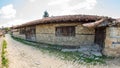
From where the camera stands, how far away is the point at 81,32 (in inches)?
494

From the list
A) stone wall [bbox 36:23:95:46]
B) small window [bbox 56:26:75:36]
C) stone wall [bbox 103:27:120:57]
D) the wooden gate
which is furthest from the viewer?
the wooden gate

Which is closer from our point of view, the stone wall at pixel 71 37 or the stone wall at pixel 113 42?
the stone wall at pixel 113 42

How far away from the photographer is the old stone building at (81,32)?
920 centimetres

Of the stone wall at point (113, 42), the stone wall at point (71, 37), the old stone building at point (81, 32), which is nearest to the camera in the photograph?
the stone wall at point (113, 42)

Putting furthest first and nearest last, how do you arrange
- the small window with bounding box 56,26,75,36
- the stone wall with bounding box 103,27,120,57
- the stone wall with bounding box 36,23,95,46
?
the small window with bounding box 56,26,75,36, the stone wall with bounding box 36,23,95,46, the stone wall with bounding box 103,27,120,57

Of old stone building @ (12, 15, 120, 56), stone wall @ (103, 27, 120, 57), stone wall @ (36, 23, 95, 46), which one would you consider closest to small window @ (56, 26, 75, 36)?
old stone building @ (12, 15, 120, 56)

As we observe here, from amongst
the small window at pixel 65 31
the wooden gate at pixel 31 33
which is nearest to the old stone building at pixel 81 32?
the small window at pixel 65 31

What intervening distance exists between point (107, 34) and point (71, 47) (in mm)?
3878

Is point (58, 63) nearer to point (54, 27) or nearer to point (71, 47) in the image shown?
point (71, 47)

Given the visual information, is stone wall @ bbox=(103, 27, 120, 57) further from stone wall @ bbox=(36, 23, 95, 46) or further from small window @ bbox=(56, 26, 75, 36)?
small window @ bbox=(56, 26, 75, 36)

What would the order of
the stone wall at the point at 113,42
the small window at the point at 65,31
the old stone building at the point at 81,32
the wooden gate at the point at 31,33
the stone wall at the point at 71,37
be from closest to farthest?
the stone wall at the point at 113,42, the old stone building at the point at 81,32, the stone wall at the point at 71,37, the small window at the point at 65,31, the wooden gate at the point at 31,33

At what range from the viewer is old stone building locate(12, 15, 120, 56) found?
30.2 ft

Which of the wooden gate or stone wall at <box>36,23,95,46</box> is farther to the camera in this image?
the wooden gate

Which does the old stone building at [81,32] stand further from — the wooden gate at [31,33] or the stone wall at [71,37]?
the wooden gate at [31,33]
